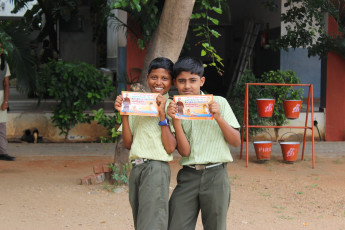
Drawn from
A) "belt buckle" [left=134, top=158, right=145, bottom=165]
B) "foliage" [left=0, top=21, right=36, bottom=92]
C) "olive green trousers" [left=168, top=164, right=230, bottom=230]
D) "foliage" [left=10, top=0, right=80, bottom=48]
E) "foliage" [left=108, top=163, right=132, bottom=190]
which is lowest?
"foliage" [left=108, top=163, right=132, bottom=190]

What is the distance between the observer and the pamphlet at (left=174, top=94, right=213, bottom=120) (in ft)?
9.88

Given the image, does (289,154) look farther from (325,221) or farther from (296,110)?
(325,221)

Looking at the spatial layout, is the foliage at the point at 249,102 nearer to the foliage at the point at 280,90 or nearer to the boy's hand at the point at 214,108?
the foliage at the point at 280,90

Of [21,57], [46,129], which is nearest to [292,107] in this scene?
[21,57]

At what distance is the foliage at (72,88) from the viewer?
8797 mm

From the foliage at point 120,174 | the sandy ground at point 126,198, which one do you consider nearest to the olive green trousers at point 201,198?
the sandy ground at point 126,198

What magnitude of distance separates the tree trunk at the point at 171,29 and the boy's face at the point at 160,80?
2269 mm

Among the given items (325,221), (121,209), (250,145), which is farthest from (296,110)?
(121,209)

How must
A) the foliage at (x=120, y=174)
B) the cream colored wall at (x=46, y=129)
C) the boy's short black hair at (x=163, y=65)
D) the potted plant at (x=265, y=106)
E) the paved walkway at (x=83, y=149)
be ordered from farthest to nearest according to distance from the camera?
the cream colored wall at (x=46, y=129)
the paved walkway at (x=83, y=149)
the potted plant at (x=265, y=106)
the foliage at (x=120, y=174)
the boy's short black hair at (x=163, y=65)

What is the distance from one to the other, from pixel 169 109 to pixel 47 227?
231cm

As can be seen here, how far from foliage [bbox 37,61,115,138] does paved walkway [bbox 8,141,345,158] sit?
408 mm

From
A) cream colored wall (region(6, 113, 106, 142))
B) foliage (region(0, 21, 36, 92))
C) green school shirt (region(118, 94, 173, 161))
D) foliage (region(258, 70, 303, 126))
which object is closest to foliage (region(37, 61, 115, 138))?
cream colored wall (region(6, 113, 106, 142))

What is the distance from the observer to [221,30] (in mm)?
15641

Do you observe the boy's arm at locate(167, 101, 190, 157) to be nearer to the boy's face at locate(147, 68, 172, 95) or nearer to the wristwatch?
the wristwatch
